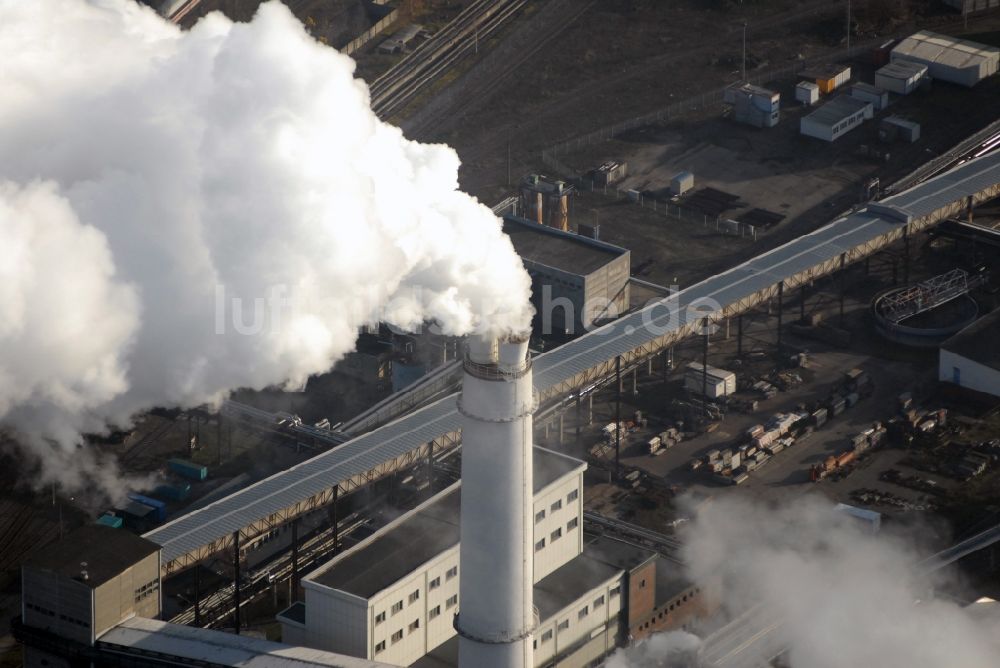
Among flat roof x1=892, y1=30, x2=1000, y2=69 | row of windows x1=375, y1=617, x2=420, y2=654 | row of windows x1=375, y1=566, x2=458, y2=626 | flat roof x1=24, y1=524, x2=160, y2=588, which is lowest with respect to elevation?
flat roof x1=892, y1=30, x2=1000, y2=69

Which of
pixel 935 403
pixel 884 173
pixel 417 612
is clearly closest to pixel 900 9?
pixel 884 173

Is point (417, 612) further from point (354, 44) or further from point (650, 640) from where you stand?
point (354, 44)

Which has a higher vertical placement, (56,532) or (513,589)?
(513,589)

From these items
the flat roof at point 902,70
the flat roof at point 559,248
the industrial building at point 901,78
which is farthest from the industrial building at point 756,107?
the flat roof at point 559,248

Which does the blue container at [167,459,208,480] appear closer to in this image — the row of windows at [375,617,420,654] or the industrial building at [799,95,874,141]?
the row of windows at [375,617,420,654]

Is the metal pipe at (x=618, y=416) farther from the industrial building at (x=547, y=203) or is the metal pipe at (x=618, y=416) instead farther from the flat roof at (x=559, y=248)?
the industrial building at (x=547, y=203)

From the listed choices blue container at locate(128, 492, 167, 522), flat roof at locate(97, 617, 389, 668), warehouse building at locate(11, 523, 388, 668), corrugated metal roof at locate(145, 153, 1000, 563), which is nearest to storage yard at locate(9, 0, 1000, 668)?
corrugated metal roof at locate(145, 153, 1000, 563)
